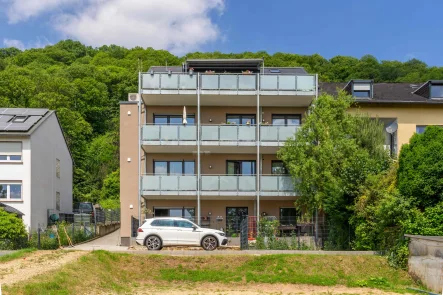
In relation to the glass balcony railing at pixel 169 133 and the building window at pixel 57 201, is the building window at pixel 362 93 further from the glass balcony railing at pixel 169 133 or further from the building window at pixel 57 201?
the building window at pixel 57 201

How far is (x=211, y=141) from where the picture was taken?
35.9m

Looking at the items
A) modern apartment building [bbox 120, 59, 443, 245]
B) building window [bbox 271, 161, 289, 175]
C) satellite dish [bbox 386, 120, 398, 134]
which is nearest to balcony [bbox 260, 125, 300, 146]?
modern apartment building [bbox 120, 59, 443, 245]

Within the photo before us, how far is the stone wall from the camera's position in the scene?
21.5 m

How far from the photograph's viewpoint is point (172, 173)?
125 ft

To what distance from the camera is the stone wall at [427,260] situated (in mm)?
21533

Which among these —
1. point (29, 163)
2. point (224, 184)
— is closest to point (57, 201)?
point (29, 163)

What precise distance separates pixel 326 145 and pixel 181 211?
10218 mm

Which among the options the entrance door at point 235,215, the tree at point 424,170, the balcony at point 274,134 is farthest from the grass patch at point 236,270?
the balcony at point 274,134

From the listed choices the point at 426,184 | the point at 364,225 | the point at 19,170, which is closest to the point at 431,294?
the point at 426,184

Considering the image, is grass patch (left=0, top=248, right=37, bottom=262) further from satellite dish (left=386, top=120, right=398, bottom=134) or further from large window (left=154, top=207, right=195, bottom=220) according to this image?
satellite dish (left=386, top=120, right=398, bottom=134)

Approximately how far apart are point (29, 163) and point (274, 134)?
1555 cm

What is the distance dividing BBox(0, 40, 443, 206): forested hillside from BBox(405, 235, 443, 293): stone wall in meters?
33.8

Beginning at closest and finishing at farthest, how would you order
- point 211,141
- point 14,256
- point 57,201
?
1. point 14,256
2. point 211,141
3. point 57,201

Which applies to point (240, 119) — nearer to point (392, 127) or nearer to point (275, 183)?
point (275, 183)
